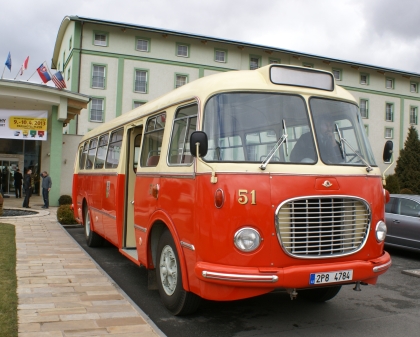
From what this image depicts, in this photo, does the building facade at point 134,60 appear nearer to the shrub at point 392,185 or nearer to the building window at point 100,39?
the building window at point 100,39

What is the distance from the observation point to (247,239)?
4578mm

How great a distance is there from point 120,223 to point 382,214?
426 cm

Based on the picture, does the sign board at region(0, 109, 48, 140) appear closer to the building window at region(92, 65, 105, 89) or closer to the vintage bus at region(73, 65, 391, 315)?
the building window at region(92, 65, 105, 89)


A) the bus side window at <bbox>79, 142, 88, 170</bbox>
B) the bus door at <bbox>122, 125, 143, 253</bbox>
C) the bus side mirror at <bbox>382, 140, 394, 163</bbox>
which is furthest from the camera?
the bus side window at <bbox>79, 142, 88, 170</bbox>

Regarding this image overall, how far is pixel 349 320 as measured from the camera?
5.67 meters

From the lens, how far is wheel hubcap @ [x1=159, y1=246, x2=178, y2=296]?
5.56 meters

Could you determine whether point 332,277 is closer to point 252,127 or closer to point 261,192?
point 261,192

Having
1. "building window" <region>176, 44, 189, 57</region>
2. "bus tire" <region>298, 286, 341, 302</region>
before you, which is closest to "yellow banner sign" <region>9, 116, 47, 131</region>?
"bus tire" <region>298, 286, 341, 302</region>

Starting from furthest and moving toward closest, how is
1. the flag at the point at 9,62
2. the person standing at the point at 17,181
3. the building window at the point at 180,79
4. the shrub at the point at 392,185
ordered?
the building window at the point at 180,79, the shrub at the point at 392,185, the person standing at the point at 17,181, the flag at the point at 9,62

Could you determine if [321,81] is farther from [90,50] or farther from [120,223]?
[90,50]

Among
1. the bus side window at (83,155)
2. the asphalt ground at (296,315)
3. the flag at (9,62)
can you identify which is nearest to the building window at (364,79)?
the flag at (9,62)

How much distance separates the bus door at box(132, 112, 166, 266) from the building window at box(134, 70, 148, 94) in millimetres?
32087

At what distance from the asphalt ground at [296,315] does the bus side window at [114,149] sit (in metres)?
2.04

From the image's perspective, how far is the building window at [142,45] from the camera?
3832 centimetres
